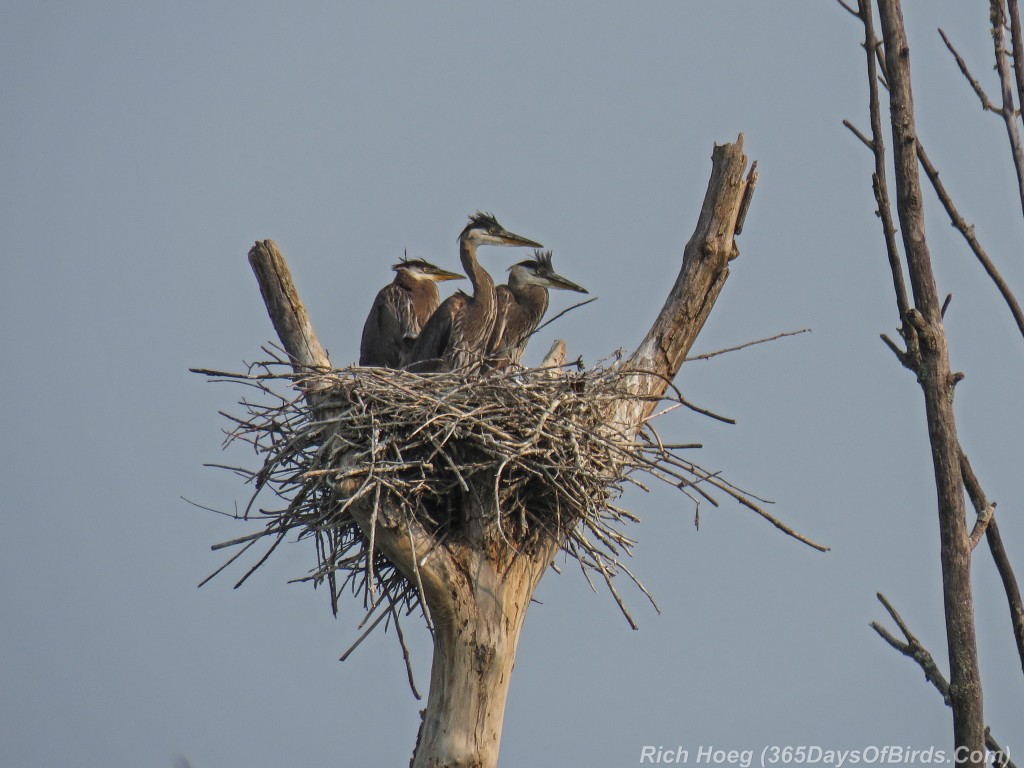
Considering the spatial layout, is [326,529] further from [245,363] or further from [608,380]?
[608,380]

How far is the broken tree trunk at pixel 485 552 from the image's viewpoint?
4.96 meters

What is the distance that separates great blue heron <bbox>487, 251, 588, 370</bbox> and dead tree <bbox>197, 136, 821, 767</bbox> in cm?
183

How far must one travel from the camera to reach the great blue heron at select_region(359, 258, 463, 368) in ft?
25.5

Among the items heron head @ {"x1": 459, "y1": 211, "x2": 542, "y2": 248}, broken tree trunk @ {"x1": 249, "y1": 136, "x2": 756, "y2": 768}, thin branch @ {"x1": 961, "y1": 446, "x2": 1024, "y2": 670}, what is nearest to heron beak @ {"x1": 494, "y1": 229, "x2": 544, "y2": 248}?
heron head @ {"x1": 459, "y1": 211, "x2": 542, "y2": 248}

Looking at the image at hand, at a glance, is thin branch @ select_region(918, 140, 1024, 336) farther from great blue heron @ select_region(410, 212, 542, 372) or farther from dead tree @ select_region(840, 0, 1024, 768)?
great blue heron @ select_region(410, 212, 542, 372)

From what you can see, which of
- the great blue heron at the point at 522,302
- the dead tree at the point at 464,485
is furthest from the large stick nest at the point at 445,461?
the great blue heron at the point at 522,302

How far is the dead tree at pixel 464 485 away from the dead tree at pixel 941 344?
0.71 meters

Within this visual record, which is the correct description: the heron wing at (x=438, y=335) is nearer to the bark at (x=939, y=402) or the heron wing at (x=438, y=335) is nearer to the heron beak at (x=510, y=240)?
the heron beak at (x=510, y=240)

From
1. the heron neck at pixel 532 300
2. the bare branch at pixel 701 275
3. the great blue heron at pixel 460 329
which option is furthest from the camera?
the heron neck at pixel 532 300

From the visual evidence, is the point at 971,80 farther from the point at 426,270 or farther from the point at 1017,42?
the point at 426,270

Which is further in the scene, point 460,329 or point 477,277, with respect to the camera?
point 477,277

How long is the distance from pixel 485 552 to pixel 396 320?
2.82 m

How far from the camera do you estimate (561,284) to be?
8.05 metres

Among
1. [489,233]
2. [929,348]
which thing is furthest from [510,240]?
[929,348]
